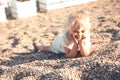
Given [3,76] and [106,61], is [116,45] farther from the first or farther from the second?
[3,76]

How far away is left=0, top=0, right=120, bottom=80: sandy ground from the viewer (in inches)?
117

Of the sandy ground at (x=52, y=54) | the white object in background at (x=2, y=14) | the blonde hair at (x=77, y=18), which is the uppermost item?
the blonde hair at (x=77, y=18)

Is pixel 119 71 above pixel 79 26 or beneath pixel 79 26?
beneath

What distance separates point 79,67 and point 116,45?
2.67ft

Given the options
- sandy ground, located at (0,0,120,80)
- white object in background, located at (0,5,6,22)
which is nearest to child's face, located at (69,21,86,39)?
sandy ground, located at (0,0,120,80)

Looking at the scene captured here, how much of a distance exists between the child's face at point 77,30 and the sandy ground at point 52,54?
292mm

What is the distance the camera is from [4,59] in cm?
396

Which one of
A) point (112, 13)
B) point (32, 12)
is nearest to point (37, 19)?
point (32, 12)

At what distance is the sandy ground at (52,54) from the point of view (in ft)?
9.73

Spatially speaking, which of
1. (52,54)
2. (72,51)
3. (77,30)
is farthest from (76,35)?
(52,54)

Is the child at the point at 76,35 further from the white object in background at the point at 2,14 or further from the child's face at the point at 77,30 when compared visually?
the white object in background at the point at 2,14

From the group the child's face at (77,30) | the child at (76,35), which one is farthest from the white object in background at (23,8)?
the child's face at (77,30)

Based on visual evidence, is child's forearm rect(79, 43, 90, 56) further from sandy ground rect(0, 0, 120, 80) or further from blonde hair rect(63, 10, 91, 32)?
blonde hair rect(63, 10, 91, 32)

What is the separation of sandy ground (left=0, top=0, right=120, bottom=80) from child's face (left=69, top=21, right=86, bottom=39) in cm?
29
